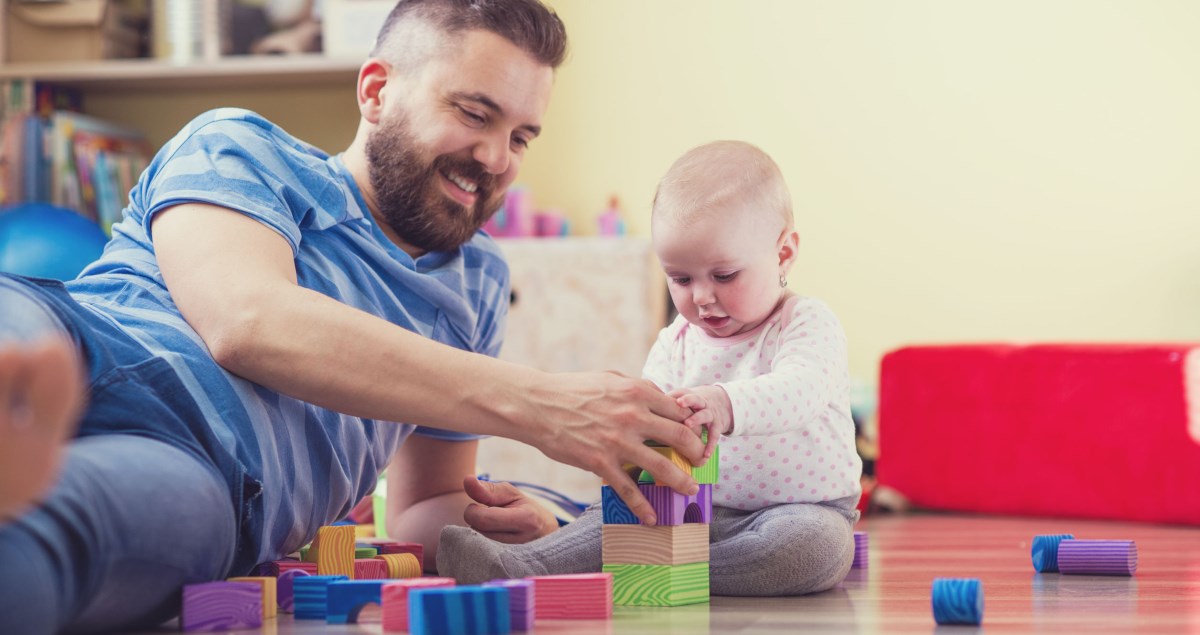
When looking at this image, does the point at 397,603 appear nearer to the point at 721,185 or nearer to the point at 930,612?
the point at 930,612

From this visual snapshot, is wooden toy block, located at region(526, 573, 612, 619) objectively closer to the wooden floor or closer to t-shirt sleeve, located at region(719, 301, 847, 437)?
the wooden floor

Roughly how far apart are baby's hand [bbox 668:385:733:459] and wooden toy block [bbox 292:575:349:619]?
0.37 m

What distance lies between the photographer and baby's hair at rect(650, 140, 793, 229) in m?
1.41

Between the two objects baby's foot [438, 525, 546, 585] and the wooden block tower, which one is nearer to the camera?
the wooden block tower

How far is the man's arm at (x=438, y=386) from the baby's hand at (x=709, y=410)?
2 centimetres

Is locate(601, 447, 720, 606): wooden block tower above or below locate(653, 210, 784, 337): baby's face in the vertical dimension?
below

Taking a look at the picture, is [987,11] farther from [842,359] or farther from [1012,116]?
[842,359]

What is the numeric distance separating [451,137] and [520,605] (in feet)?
2.43

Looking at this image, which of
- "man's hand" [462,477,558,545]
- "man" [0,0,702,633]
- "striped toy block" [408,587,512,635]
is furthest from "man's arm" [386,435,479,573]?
"striped toy block" [408,587,512,635]

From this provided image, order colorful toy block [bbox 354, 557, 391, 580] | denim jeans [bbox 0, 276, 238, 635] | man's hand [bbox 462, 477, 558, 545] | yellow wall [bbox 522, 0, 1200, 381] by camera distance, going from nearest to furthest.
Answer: denim jeans [bbox 0, 276, 238, 635] → colorful toy block [bbox 354, 557, 391, 580] → man's hand [bbox 462, 477, 558, 545] → yellow wall [bbox 522, 0, 1200, 381]

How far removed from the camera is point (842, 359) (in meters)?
1.42

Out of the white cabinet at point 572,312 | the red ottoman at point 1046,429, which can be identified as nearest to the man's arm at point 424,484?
the white cabinet at point 572,312

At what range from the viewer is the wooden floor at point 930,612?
106 centimetres

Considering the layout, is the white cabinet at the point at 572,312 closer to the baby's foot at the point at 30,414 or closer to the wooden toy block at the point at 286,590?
the wooden toy block at the point at 286,590
